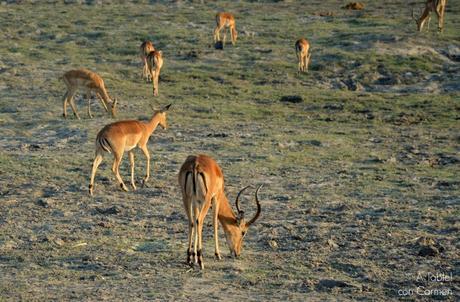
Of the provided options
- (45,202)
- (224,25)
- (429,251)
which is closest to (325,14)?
(224,25)

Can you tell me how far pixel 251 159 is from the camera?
1553cm

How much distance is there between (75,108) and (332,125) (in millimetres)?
5697

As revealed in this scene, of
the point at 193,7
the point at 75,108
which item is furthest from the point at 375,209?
the point at 193,7

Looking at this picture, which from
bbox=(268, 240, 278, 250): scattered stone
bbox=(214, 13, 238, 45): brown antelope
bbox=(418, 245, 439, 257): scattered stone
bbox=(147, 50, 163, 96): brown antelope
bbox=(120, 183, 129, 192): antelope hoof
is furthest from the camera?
bbox=(214, 13, 238, 45): brown antelope

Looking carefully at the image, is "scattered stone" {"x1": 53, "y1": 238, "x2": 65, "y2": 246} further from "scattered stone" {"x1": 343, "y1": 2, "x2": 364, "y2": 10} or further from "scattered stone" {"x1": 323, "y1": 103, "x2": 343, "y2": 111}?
"scattered stone" {"x1": 343, "y1": 2, "x2": 364, "y2": 10}

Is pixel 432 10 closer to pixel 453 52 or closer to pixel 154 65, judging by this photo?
pixel 453 52

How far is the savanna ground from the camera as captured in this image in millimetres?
9492

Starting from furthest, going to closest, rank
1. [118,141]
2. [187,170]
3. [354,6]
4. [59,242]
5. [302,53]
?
[354,6] → [302,53] → [118,141] → [59,242] → [187,170]

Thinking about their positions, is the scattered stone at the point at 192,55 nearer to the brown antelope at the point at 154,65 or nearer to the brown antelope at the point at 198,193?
the brown antelope at the point at 154,65

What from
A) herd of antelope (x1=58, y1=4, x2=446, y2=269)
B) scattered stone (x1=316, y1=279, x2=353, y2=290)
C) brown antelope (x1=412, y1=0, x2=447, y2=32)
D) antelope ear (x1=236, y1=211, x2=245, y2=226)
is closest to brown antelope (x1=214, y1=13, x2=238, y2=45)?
herd of antelope (x1=58, y1=4, x2=446, y2=269)

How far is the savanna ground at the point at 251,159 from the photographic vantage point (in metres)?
9.49

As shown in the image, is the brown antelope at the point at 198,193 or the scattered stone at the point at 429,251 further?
the scattered stone at the point at 429,251

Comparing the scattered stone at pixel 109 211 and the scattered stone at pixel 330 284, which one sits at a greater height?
the scattered stone at pixel 330 284

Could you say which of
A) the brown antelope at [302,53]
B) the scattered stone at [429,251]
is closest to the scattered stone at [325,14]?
the brown antelope at [302,53]
